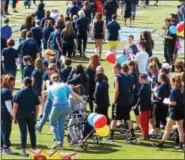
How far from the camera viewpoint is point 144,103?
1576cm

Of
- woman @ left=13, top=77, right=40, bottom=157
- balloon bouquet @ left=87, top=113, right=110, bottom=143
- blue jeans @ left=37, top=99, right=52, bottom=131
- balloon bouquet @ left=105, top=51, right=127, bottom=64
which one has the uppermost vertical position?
balloon bouquet @ left=105, top=51, right=127, bottom=64

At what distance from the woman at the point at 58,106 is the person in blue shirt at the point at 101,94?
76cm

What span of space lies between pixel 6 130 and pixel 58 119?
1.13m

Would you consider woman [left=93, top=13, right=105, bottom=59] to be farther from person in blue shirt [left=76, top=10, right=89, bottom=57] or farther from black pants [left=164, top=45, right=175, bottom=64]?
black pants [left=164, top=45, right=175, bottom=64]

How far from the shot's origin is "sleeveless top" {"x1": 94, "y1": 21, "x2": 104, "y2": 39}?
25.2 metres

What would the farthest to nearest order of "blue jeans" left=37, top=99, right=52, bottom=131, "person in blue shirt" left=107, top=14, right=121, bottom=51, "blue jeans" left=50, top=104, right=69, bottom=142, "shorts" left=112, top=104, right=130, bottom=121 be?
"person in blue shirt" left=107, top=14, right=121, bottom=51
"blue jeans" left=37, top=99, right=52, bottom=131
"shorts" left=112, top=104, right=130, bottom=121
"blue jeans" left=50, top=104, right=69, bottom=142

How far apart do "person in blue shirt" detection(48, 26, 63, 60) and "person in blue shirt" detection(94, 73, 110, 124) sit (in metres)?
7.07

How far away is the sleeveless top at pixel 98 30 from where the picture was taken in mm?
25250

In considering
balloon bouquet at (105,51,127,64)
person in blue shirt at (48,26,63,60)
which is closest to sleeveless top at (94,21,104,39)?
person in blue shirt at (48,26,63,60)

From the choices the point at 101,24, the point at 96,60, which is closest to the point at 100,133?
the point at 96,60

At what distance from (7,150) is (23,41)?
6113mm

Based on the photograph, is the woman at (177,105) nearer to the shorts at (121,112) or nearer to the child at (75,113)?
the shorts at (121,112)

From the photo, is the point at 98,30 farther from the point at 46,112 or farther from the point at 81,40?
the point at 46,112

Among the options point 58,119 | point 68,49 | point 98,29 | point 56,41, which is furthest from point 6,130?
point 98,29
